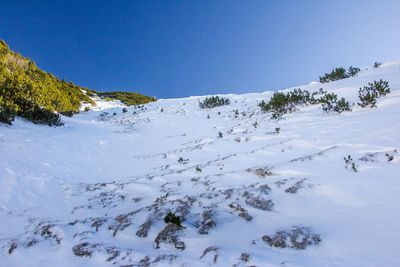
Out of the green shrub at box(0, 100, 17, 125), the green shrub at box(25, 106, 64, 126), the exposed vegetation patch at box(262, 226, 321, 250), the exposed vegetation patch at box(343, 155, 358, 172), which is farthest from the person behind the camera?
the green shrub at box(25, 106, 64, 126)

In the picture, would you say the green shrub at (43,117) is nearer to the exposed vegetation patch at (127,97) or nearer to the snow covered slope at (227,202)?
the snow covered slope at (227,202)

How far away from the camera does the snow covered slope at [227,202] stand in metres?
1.73

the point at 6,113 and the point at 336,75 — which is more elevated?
the point at 336,75

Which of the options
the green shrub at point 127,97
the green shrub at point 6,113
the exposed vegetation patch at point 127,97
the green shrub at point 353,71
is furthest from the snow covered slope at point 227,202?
the exposed vegetation patch at point 127,97

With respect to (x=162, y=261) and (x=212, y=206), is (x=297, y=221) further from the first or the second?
(x=162, y=261)

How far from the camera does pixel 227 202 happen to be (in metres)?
2.61

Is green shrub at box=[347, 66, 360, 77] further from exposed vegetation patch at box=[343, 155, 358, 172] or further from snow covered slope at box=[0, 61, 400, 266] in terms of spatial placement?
exposed vegetation patch at box=[343, 155, 358, 172]

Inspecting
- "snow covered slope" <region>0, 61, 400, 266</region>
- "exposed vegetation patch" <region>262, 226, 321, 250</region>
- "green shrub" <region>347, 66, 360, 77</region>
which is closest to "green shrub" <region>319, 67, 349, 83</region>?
"green shrub" <region>347, 66, 360, 77</region>

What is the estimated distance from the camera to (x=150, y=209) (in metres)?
2.73

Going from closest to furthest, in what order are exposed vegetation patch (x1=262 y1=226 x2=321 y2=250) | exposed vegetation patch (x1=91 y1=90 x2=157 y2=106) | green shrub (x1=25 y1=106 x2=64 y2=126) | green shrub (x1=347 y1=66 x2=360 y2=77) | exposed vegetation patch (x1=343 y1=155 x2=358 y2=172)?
exposed vegetation patch (x1=262 y1=226 x2=321 y2=250)
exposed vegetation patch (x1=343 y1=155 x2=358 y2=172)
green shrub (x1=25 y1=106 x2=64 y2=126)
green shrub (x1=347 y1=66 x2=360 y2=77)
exposed vegetation patch (x1=91 y1=90 x2=157 y2=106)

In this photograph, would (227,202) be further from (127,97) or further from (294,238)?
(127,97)

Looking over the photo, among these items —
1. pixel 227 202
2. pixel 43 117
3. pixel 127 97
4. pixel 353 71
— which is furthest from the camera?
pixel 127 97

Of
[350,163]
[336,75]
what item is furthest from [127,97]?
[350,163]

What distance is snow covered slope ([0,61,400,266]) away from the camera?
1732mm
